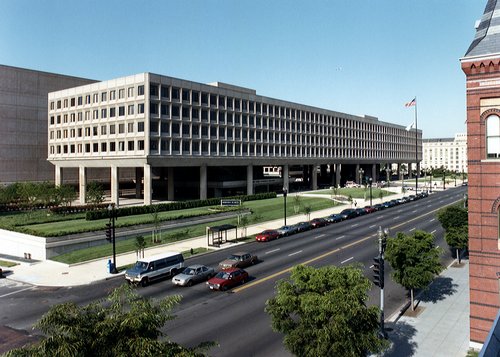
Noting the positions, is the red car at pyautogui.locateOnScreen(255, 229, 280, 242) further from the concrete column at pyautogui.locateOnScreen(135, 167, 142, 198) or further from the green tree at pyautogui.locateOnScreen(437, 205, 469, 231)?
the concrete column at pyautogui.locateOnScreen(135, 167, 142, 198)

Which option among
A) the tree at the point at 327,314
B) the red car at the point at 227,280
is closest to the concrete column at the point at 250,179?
the red car at the point at 227,280

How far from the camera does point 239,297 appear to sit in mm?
27484

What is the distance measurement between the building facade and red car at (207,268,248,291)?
73.9 metres

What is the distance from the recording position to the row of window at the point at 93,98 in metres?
70.6

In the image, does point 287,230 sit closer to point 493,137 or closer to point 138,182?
point 493,137

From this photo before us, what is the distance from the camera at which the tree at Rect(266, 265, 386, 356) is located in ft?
44.4

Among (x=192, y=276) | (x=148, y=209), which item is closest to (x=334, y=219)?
(x=148, y=209)

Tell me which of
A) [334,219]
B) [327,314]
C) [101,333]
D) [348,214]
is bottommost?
[334,219]

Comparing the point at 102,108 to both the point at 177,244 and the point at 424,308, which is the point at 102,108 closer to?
the point at 177,244

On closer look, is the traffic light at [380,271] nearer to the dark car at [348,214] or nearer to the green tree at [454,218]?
the green tree at [454,218]

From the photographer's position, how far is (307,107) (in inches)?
4385

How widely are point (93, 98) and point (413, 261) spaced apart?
6851 centimetres

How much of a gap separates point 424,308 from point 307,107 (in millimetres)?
91027

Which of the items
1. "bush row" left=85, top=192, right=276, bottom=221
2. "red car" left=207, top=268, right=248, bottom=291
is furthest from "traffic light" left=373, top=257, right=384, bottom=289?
"bush row" left=85, top=192, right=276, bottom=221
